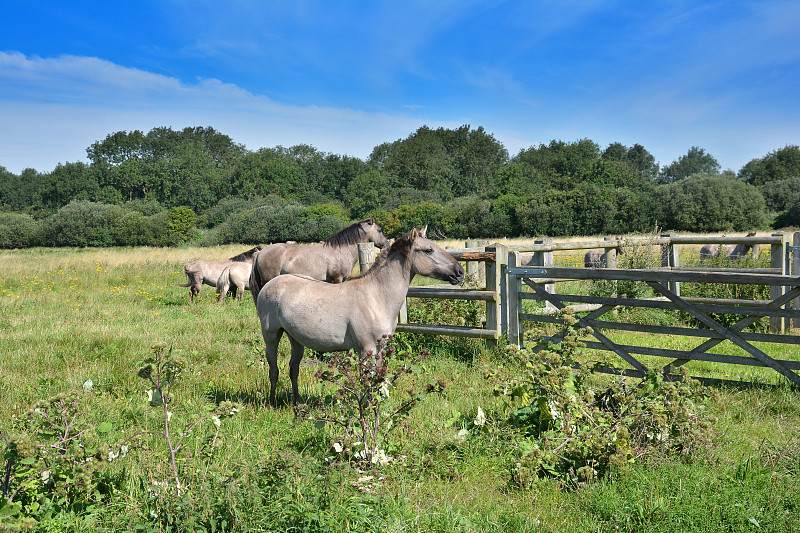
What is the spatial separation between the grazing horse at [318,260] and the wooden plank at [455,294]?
64.5 inches

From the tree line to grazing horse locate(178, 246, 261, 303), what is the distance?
28.1m

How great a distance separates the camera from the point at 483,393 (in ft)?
18.3

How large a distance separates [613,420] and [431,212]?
52.8m

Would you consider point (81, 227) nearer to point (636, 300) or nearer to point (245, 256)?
point (245, 256)

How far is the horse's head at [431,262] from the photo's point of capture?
18.1 feet

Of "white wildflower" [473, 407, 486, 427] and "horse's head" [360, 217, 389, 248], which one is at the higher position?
"horse's head" [360, 217, 389, 248]

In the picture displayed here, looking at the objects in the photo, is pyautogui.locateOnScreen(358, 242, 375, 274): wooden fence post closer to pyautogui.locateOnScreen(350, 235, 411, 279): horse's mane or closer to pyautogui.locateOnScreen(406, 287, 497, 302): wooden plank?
pyautogui.locateOnScreen(406, 287, 497, 302): wooden plank

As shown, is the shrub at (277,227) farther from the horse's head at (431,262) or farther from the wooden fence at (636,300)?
the horse's head at (431,262)

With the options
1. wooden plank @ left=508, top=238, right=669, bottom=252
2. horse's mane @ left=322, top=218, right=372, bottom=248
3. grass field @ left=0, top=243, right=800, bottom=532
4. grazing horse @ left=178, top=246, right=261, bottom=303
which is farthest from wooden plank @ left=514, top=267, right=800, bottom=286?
grazing horse @ left=178, top=246, right=261, bottom=303

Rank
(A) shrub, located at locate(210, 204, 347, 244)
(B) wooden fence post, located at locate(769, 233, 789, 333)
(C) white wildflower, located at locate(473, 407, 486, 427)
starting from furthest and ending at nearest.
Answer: (A) shrub, located at locate(210, 204, 347, 244) → (B) wooden fence post, located at locate(769, 233, 789, 333) → (C) white wildflower, located at locate(473, 407, 486, 427)

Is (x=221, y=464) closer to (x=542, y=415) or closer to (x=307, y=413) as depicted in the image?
(x=307, y=413)

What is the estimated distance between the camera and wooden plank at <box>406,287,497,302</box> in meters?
7.20

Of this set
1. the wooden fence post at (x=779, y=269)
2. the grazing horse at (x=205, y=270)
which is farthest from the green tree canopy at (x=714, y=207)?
the grazing horse at (x=205, y=270)

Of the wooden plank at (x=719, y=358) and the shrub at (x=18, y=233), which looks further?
the shrub at (x=18, y=233)
